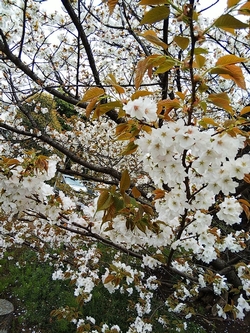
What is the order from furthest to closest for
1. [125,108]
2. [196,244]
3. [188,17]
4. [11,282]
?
[11,282]
[196,244]
[125,108]
[188,17]

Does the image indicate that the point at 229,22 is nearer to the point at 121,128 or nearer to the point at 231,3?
the point at 231,3

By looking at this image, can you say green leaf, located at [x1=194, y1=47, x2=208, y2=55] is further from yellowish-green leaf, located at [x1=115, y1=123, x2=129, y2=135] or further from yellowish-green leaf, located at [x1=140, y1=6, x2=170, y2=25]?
yellowish-green leaf, located at [x1=115, y1=123, x2=129, y2=135]

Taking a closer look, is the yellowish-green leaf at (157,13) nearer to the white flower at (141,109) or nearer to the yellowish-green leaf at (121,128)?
the white flower at (141,109)

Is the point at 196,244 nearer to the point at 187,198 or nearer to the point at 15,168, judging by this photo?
the point at 187,198

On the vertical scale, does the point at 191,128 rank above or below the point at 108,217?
above

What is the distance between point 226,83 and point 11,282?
463 cm

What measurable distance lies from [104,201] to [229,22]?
0.70 meters

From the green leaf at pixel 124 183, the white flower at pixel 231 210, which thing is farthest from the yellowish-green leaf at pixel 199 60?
the white flower at pixel 231 210

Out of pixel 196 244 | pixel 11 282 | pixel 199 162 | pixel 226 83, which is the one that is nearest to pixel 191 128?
pixel 199 162

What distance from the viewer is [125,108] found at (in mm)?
853

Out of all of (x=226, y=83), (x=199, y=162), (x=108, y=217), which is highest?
(x=226, y=83)

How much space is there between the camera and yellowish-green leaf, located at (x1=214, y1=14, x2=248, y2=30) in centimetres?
67

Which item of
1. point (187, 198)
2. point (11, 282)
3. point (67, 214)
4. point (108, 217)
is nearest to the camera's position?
point (108, 217)

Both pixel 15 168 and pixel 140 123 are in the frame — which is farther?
pixel 15 168
